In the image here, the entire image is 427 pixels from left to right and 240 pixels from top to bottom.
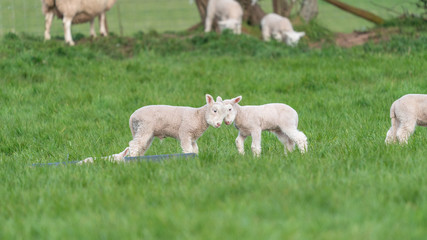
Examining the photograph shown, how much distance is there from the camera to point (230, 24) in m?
15.3

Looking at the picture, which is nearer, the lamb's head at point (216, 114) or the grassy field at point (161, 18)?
the lamb's head at point (216, 114)

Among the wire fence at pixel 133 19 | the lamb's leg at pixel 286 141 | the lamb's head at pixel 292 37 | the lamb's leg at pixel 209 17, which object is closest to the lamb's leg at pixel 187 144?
the lamb's leg at pixel 286 141

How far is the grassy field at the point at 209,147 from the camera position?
136 inches

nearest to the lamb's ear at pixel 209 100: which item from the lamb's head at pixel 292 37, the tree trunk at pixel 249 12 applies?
the lamb's head at pixel 292 37

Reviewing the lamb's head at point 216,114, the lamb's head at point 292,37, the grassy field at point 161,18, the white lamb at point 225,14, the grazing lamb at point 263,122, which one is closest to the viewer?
the lamb's head at point 216,114

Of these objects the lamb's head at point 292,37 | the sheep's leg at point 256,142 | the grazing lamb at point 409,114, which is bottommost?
the lamb's head at point 292,37

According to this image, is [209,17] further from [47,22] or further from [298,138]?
[298,138]

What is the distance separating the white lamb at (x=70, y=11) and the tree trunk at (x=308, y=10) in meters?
5.66

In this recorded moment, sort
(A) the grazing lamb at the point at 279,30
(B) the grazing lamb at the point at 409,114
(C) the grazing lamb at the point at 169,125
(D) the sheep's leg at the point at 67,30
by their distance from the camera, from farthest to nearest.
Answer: (A) the grazing lamb at the point at 279,30
(D) the sheep's leg at the point at 67,30
(B) the grazing lamb at the point at 409,114
(C) the grazing lamb at the point at 169,125

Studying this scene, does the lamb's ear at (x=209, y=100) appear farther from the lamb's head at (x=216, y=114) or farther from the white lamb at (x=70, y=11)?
the white lamb at (x=70, y=11)

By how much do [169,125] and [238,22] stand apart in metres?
10.2

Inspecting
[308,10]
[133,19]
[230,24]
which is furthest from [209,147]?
[133,19]

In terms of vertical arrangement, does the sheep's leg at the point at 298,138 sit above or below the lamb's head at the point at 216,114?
below

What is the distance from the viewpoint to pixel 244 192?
13.4 feet
